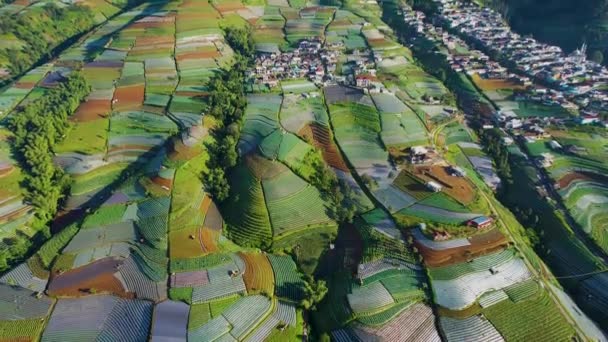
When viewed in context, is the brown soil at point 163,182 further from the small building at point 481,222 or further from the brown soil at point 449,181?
the small building at point 481,222

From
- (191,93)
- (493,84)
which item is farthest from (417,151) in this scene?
(191,93)

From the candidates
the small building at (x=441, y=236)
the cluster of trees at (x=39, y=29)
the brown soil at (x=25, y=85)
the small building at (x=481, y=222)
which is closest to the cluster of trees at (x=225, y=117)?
the small building at (x=441, y=236)

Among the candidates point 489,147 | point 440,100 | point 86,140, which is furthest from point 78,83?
point 489,147

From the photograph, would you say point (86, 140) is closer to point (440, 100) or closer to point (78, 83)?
point (78, 83)

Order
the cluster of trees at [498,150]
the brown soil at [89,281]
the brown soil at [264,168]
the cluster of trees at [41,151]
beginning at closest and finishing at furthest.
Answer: the brown soil at [89,281] → the cluster of trees at [41,151] → the brown soil at [264,168] → the cluster of trees at [498,150]

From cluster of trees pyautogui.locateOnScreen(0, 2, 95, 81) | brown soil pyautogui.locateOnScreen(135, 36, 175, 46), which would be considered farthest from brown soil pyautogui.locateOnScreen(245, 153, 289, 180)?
cluster of trees pyautogui.locateOnScreen(0, 2, 95, 81)

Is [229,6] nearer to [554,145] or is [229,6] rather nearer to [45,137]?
[45,137]
